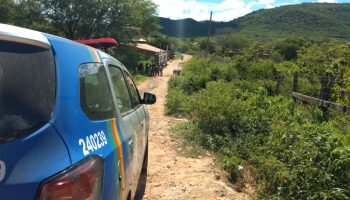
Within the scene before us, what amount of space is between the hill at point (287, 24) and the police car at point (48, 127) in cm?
10080

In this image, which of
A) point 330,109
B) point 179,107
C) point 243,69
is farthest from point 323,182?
point 243,69

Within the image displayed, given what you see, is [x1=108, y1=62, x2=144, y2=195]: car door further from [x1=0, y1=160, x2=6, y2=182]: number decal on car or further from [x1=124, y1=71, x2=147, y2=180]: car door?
[x1=0, y1=160, x2=6, y2=182]: number decal on car

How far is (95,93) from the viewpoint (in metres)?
2.50

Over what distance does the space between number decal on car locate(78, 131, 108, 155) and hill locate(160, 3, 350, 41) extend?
10072 centimetres

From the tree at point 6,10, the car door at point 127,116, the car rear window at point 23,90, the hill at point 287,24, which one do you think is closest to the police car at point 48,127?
the car rear window at point 23,90

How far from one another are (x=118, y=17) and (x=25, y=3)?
891cm

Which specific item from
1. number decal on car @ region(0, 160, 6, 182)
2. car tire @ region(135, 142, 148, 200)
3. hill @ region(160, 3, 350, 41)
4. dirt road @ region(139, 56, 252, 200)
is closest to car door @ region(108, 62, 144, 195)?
number decal on car @ region(0, 160, 6, 182)

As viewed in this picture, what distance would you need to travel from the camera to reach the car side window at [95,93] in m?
2.29

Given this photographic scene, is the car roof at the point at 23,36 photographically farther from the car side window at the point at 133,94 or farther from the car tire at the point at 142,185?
the car tire at the point at 142,185

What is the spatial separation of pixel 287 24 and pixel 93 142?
457 feet

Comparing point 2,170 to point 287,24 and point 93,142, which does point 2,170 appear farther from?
point 287,24

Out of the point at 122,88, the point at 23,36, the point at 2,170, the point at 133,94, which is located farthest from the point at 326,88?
the point at 2,170

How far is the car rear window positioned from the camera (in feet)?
5.80

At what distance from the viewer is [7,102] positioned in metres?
1.79
